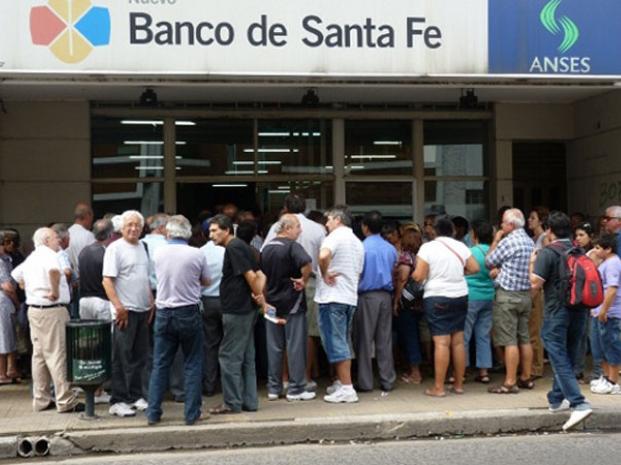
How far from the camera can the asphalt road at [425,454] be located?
705 cm

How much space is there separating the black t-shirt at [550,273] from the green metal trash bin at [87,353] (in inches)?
167

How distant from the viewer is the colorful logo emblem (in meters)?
9.15

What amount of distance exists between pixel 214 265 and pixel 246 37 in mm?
2678

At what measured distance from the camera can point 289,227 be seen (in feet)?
28.4

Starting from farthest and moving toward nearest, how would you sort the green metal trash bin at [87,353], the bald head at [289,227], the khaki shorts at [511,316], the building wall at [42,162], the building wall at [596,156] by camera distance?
the building wall at [596,156], the building wall at [42,162], the khaki shorts at [511,316], the bald head at [289,227], the green metal trash bin at [87,353]

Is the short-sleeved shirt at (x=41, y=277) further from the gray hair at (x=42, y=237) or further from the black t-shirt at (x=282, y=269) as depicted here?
the black t-shirt at (x=282, y=269)

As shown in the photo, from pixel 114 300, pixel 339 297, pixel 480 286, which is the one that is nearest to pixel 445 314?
pixel 480 286

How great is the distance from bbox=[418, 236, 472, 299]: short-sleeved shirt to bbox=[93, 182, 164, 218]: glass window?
5.57 m

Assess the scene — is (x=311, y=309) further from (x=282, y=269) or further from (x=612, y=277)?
(x=612, y=277)

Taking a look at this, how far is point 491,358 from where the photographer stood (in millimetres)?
9703

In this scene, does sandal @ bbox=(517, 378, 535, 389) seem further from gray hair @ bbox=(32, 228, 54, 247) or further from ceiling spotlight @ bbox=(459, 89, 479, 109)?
gray hair @ bbox=(32, 228, 54, 247)

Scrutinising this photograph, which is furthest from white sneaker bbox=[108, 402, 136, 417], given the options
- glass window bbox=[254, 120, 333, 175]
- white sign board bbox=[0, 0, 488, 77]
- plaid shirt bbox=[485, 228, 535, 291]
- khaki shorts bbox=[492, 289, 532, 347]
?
glass window bbox=[254, 120, 333, 175]

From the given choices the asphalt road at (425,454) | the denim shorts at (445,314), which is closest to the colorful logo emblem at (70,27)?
the asphalt road at (425,454)

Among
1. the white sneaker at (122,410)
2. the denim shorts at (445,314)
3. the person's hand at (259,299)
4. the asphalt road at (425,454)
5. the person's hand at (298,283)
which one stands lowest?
the asphalt road at (425,454)
